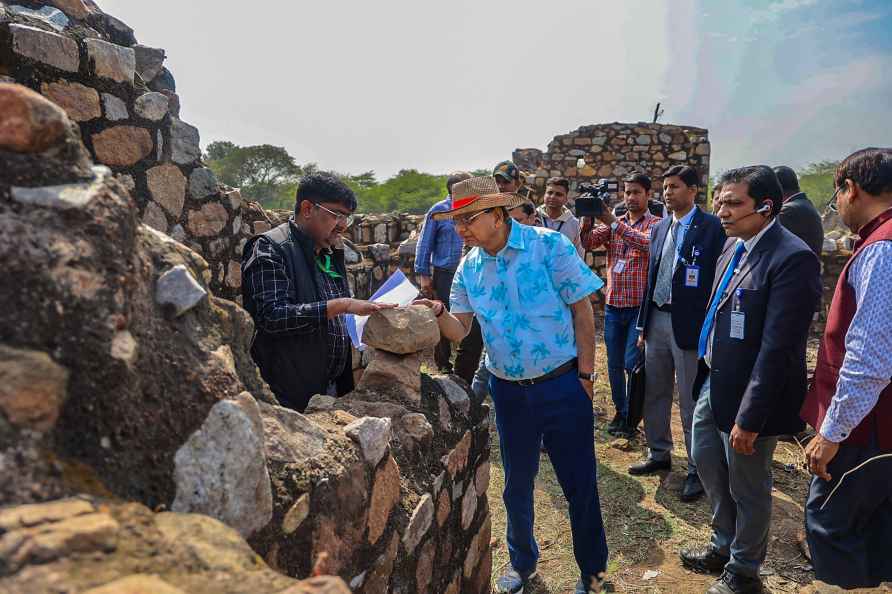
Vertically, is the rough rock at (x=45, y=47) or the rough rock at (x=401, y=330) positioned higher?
the rough rock at (x=45, y=47)

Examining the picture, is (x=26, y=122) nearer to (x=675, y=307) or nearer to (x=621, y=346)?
(x=675, y=307)

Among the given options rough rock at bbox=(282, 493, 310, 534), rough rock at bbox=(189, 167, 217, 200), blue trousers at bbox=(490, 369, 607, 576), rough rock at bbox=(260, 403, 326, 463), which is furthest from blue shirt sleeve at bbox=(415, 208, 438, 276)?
rough rock at bbox=(282, 493, 310, 534)

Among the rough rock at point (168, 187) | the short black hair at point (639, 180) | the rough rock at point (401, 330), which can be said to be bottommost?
the rough rock at point (401, 330)

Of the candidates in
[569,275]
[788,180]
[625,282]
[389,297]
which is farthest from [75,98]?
[788,180]

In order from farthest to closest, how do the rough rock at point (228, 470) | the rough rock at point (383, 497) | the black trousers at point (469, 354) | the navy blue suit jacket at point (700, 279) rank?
1. the black trousers at point (469, 354)
2. the navy blue suit jacket at point (700, 279)
3. the rough rock at point (383, 497)
4. the rough rock at point (228, 470)

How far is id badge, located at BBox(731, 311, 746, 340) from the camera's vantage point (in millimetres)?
2252

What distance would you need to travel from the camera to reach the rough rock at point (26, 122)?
2.81 ft

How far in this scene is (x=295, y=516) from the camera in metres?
1.20

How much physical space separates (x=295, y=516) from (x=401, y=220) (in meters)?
7.32

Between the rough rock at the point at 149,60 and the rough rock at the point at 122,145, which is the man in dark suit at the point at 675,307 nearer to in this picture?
the rough rock at the point at 122,145

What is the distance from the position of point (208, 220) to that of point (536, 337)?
2.31 metres

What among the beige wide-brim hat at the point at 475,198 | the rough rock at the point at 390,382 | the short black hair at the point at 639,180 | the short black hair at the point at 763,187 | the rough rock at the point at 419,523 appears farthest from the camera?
the short black hair at the point at 639,180

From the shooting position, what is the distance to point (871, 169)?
191 centimetres

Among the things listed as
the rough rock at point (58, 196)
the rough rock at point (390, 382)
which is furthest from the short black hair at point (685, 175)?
the rough rock at point (58, 196)
